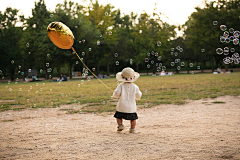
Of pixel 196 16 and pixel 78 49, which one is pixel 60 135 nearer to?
pixel 78 49

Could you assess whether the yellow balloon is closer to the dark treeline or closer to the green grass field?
the green grass field

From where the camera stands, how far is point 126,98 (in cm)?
568

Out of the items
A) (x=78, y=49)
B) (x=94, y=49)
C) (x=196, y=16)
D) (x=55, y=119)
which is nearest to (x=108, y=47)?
(x=94, y=49)

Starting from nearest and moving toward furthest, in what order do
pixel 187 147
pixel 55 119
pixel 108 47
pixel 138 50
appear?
pixel 187 147, pixel 55 119, pixel 108 47, pixel 138 50

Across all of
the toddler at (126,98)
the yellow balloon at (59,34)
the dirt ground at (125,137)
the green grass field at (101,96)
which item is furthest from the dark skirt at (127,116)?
the green grass field at (101,96)

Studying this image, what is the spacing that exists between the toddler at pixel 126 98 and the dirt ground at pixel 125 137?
29cm

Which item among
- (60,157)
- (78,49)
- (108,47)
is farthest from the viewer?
(108,47)

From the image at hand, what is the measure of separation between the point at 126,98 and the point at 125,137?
3.21 feet

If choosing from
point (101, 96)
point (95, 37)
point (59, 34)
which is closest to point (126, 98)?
point (59, 34)

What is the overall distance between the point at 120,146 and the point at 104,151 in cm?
37

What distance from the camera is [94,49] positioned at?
41.5 m

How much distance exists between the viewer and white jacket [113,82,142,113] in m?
5.61

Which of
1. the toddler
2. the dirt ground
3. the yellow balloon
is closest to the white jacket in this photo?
the toddler

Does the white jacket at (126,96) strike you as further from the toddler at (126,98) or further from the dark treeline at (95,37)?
the dark treeline at (95,37)
